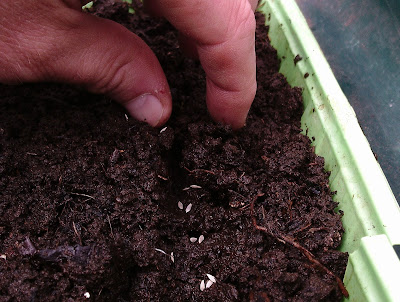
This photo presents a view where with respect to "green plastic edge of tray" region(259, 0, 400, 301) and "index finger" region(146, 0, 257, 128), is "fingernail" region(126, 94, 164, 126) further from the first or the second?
"green plastic edge of tray" region(259, 0, 400, 301)

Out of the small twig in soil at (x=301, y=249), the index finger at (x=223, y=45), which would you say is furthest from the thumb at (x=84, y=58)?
the small twig in soil at (x=301, y=249)

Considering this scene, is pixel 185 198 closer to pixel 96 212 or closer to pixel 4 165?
pixel 96 212


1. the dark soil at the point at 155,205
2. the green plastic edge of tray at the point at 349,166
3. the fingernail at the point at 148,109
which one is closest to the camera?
the green plastic edge of tray at the point at 349,166

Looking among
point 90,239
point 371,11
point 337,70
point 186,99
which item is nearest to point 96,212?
point 90,239

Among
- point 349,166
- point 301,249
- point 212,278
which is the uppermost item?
point 349,166

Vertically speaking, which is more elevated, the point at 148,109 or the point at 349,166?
the point at 349,166

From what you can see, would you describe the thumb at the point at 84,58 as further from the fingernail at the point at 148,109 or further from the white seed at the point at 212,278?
the white seed at the point at 212,278

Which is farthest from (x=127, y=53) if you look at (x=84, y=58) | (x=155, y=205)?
(x=155, y=205)

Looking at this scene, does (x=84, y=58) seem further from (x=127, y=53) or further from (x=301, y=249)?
(x=301, y=249)
